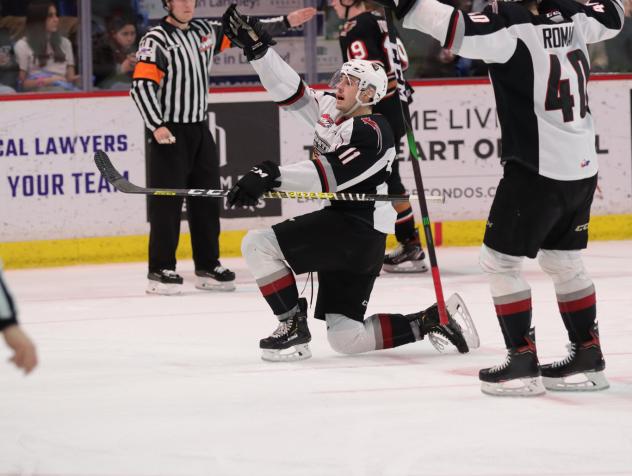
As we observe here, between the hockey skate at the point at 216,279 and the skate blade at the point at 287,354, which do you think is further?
the hockey skate at the point at 216,279

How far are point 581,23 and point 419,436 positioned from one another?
1184 mm

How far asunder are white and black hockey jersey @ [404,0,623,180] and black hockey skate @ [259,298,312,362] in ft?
3.15

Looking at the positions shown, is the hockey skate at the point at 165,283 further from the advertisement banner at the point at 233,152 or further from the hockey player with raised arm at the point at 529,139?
the hockey player with raised arm at the point at 529,139

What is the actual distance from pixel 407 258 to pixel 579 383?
8.50ft

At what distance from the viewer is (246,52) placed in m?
4.21

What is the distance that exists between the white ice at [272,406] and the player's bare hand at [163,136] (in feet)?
2.34

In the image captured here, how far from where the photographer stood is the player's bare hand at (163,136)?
543 cm

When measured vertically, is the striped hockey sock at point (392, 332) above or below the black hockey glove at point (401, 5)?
below

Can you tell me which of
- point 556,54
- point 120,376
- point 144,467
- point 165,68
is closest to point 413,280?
point 165,68

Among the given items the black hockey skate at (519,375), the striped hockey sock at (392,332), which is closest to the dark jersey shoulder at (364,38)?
the striped hockey sock at (392,332)

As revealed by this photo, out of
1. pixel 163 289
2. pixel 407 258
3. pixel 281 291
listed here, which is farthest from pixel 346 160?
pixel 407 258

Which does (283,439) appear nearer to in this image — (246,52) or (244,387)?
(244,387)

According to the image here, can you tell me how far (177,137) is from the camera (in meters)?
5.62

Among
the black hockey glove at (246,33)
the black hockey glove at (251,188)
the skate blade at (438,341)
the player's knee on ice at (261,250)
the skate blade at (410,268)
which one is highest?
the black hockey glove at (246,33)
